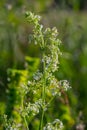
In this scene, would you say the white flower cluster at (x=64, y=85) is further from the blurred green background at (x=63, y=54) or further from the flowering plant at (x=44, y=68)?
the blurred green background at (x=63, y=54)

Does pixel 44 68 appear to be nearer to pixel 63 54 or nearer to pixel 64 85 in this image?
pixel 64 85

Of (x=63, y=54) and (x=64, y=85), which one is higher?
(x=63, y=54)

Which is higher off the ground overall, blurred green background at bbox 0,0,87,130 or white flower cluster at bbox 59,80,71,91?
blurred green background at bbox 0,0,87,130

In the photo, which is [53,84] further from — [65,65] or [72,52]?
[72,52]

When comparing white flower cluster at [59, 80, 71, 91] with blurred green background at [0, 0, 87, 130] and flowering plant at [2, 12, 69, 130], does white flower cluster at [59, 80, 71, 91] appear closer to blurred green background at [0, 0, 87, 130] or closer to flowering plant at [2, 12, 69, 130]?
flowering plant at [2, 12, 69, 130]

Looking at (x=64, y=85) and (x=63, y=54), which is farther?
(x=63, y=54)

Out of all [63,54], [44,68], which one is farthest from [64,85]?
[63,54]

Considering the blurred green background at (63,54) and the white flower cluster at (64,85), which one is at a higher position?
the blurred green background at (63,54)

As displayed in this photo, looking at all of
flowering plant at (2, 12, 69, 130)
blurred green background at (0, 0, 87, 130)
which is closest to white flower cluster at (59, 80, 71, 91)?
flowering plant at (2, 12, 69, 130)

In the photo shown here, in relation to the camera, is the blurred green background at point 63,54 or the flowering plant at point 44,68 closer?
the flowering plant at point 44,68

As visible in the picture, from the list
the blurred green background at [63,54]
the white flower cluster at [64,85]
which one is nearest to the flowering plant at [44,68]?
the white flower cluster at [64,85]

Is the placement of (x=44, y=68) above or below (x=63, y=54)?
below

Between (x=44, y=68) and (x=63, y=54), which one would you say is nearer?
(x=44, y=68)
